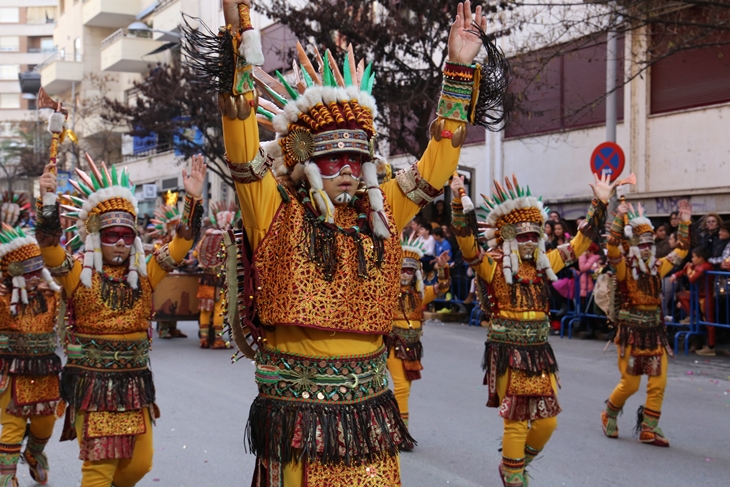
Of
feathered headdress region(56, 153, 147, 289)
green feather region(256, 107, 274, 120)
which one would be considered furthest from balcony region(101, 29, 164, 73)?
green feather region(256, 107, 274, 120)

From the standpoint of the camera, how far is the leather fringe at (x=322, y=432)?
338cm

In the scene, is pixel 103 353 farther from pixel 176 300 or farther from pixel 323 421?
pixel 176 300

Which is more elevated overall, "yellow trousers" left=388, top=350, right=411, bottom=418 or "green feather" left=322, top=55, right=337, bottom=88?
"green feather" left=322, top=55, right=337, bottom=88

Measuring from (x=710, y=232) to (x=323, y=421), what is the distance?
10.5 meters

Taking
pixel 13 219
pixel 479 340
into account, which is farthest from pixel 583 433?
pixel 13 219

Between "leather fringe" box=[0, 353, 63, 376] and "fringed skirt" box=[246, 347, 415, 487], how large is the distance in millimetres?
3570

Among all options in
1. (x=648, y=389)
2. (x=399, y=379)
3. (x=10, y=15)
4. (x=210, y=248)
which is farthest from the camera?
(x=10, y=15)

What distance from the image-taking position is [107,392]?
5410 millimetres

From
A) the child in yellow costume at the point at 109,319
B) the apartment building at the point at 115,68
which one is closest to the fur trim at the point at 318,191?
the child in yellow costume at the point at 109,319

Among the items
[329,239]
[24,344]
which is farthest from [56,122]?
[329,239]

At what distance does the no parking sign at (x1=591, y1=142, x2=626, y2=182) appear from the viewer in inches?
504

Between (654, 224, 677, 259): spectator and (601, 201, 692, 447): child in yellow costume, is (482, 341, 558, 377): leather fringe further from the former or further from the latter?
(654, 224, 677, 259): spectator

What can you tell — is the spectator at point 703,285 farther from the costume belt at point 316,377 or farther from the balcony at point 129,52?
the balcony at point 129,52

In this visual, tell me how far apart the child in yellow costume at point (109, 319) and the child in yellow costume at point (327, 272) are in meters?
1.74
